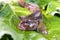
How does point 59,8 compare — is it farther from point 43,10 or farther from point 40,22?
point 40,22

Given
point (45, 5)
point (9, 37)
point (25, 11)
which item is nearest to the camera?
point (9, 37)

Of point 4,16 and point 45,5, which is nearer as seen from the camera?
point 4,16

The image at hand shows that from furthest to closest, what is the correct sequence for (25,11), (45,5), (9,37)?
(45,5) → (25,11) → (9,37)

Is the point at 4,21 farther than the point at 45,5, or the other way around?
the point at 45,5

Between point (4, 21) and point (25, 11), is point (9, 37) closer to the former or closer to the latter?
point (4, 21)

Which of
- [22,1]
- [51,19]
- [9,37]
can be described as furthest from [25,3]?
[9,37]

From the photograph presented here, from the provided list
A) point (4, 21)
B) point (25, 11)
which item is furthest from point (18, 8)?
point (4, 21)

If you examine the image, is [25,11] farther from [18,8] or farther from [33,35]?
[33,35]
